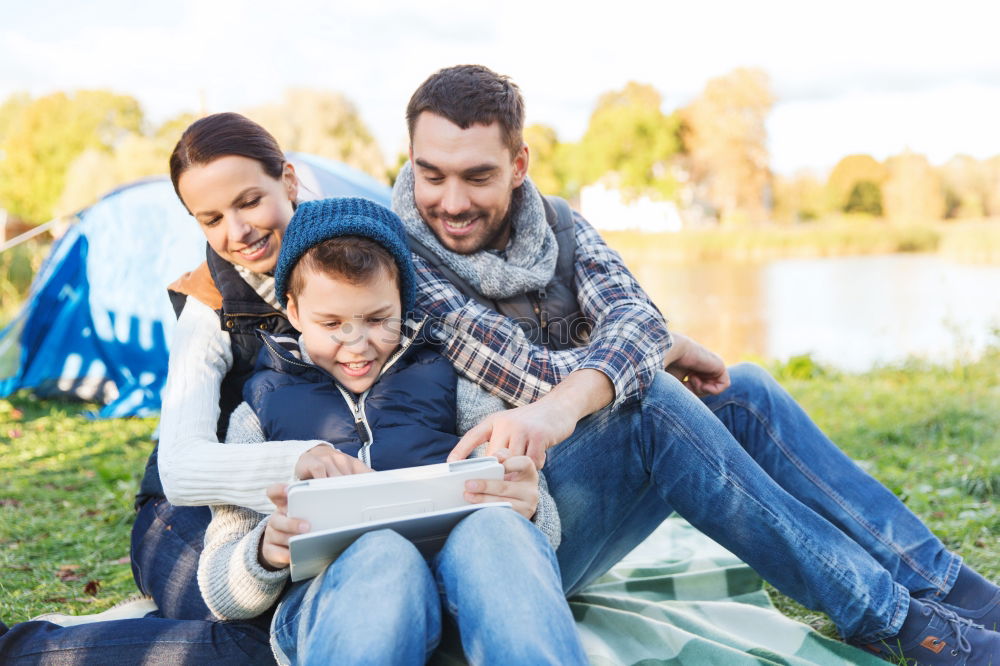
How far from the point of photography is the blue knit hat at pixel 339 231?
182 centimetres

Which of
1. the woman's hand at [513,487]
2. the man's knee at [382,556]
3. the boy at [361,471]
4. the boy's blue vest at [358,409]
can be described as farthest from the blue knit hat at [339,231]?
the man's knee at [382,556]

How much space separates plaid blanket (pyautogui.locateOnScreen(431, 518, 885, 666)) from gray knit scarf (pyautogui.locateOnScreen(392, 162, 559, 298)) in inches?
36.0

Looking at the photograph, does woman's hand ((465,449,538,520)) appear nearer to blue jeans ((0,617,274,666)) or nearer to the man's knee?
the man's knee

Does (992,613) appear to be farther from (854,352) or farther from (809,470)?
(854,352)

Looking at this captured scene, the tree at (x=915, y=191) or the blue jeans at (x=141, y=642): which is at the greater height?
the tree at (x=915, y=191)

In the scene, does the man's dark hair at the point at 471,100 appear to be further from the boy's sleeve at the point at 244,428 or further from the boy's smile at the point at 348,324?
the boy's sleeve at the point at 244,428

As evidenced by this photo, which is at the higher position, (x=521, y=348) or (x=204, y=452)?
(x=521, y=348)

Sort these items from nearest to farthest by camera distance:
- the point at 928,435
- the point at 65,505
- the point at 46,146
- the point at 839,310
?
the point at 65,505, the point at 928,435, the point at 839,310, the point at 46,146

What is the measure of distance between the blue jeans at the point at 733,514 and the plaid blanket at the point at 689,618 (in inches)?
7.4

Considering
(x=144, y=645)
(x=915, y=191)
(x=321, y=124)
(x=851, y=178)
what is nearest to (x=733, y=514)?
(x=144, y=645)

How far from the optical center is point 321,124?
125 ft

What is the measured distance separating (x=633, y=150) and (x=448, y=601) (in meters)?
51.9

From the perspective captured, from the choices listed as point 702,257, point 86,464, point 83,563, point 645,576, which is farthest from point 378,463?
point 702,257

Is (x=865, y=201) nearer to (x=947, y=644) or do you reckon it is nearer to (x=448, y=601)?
(x=947, y=644)
